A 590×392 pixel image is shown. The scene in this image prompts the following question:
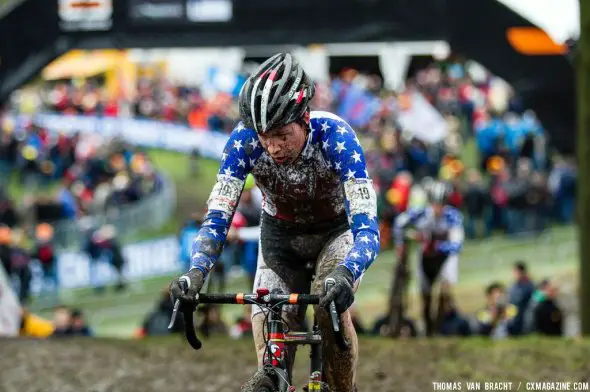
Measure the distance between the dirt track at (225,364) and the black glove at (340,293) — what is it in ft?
14.9

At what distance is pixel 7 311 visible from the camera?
16312 millimetres

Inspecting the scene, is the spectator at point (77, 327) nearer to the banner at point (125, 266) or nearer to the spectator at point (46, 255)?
the spectator at point (46, 255)

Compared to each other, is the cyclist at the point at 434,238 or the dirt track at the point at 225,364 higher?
the cyclist at the point at 434,238

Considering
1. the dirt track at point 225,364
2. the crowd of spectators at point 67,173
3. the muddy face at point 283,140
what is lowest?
the dirt track at point 225,364

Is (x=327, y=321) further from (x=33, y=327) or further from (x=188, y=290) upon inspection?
(x=33, y=327)

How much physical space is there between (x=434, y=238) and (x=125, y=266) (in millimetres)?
8777

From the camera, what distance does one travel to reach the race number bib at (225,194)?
6.73 m

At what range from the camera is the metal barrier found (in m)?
22.0

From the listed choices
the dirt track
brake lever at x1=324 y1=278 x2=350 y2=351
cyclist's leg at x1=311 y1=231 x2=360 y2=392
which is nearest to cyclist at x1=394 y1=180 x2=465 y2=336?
the dirt track

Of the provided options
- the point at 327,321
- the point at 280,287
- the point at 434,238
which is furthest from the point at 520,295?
the point at 327,321

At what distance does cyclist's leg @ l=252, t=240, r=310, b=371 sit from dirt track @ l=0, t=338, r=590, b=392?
3.45m

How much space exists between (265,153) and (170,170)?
26.4m

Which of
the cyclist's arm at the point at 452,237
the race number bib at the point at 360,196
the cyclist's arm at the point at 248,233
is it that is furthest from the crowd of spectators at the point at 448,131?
the race number bib at the point at 360,196

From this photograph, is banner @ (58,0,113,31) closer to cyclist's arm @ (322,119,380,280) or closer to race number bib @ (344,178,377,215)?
cyclist's arm @ (322,119,380,280)
